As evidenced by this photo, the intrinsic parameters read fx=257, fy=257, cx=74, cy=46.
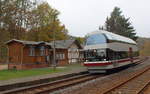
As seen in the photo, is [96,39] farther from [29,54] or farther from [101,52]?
[29,54]

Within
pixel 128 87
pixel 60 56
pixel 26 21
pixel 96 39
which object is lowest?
pixel 128 87

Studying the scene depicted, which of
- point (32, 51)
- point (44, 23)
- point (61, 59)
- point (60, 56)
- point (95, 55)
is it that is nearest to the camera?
point (95, 55)

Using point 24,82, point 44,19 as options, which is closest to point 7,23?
point 44,19

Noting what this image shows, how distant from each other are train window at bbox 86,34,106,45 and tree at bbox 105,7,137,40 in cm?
5078

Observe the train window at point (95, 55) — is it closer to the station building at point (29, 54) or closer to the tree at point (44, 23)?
the station building at point (29, 54)

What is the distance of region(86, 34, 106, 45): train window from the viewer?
2356 centimetres

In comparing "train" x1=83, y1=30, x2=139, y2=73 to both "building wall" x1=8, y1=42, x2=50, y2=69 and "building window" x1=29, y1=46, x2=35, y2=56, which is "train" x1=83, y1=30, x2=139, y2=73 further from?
"building window" x1=29, y1=46, x2=35, y2=56

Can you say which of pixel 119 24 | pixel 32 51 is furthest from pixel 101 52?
pixel 119 24

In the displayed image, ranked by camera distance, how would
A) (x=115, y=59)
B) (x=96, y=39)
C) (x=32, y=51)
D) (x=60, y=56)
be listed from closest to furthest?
1. (x=96, y=39)
2. (x=115, y=59)
3. (x=32, y=51)
4. (x=60, y=56)

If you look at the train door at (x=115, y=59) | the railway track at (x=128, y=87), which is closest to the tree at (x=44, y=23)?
the train door at (x=115, y=59)

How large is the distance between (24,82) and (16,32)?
3793 centimetres

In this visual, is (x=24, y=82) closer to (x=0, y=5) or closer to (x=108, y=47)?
(x=108, y=47)

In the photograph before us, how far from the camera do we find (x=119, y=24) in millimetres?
75750

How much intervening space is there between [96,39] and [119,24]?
175 ft
